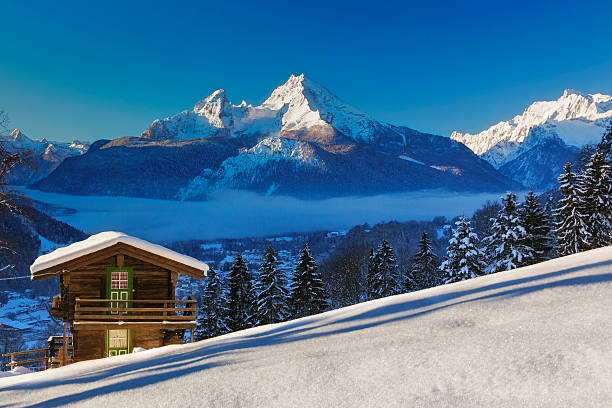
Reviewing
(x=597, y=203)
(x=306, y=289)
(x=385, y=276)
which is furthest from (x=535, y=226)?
(x=306, y=289)

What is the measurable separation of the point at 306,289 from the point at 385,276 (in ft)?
35.4

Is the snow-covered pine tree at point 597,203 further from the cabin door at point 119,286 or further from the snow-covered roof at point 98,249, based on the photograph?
the cabin door at point 119,286

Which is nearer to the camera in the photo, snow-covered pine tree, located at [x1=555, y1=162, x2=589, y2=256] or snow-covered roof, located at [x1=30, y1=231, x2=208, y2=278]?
snow-covered roof, located at [x1=30, y1=231, x2=208, y2=278]

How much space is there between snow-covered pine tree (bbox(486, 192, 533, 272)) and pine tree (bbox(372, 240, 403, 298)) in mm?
14713

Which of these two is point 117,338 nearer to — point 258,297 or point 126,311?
point 126,311

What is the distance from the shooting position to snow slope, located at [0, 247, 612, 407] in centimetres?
455

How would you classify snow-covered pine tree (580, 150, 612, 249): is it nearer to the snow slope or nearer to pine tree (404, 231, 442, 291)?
pine tree (404, 231, 442, 291)

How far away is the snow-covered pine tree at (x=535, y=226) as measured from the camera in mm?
37531

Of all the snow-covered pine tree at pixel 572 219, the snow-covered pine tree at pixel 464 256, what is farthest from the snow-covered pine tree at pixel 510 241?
the snow-covered pine tree at pixel 572 219

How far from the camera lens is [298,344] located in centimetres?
775

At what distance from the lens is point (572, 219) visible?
35.9 metres

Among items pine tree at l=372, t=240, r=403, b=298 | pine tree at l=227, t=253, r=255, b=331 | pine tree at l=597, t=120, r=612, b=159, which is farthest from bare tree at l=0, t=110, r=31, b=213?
pine tree at l=597, t=120, r=612, b=159

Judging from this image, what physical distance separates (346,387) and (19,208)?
1396 cm

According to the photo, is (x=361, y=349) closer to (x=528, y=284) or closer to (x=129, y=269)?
(x=528, y=284)
